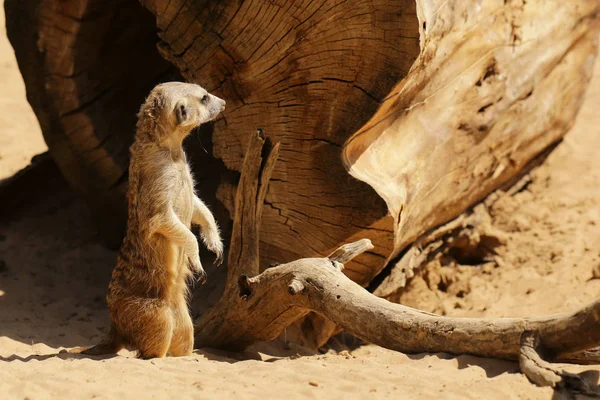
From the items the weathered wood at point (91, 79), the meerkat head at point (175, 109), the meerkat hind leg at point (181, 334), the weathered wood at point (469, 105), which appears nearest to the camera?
the meerkat head at point (175, 109)

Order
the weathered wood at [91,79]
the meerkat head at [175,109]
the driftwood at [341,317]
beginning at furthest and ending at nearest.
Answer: the weathered wood at [91,79] < the meerkat head at [175,109] < the driftwood at [341,317]

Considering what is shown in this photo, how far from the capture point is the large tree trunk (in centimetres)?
371

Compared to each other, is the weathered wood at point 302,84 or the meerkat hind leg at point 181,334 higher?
the weathered wood at point 302,84

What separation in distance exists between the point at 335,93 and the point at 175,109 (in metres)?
0.75

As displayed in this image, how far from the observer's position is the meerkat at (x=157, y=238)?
3701mm

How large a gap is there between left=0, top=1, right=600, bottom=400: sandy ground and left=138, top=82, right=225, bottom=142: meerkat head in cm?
107

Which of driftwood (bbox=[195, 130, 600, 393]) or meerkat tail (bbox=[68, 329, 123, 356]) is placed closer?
driftwood (bbox=[195, 130, 600, 393])

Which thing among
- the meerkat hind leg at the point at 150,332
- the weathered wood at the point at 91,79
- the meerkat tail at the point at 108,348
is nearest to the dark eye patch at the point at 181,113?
the meerkat hind leg at the point at 150,332

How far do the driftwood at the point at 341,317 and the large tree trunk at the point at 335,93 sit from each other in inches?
11.6

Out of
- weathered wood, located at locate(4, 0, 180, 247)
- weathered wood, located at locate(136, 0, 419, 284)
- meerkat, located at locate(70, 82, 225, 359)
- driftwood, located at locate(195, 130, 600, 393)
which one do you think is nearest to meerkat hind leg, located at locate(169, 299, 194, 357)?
meerkat, located at locate(70, 82, 225, 359)

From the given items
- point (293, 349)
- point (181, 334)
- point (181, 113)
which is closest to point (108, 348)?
point (181, 334)

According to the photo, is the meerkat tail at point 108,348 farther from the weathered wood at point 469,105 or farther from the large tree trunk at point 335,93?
the weathered wood at point 469,105

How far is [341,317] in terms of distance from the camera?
3.38 meters

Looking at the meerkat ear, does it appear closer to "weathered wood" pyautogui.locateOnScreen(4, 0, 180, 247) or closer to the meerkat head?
the meerkat head
